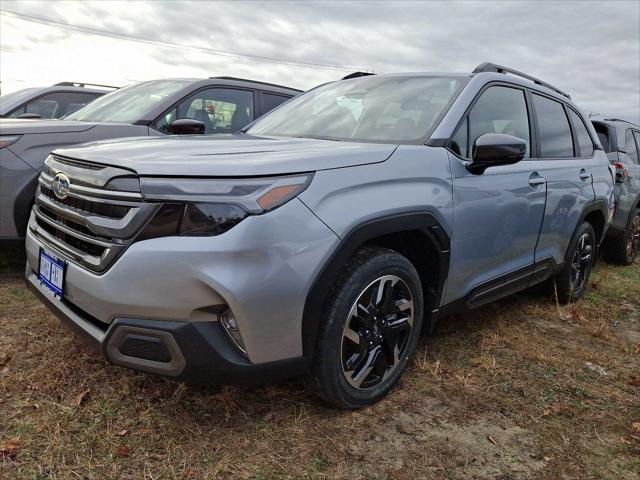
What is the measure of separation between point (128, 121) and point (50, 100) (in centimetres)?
317

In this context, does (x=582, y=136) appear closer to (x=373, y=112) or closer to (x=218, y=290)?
(x=373, y=112)

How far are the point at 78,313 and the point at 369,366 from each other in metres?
1.26

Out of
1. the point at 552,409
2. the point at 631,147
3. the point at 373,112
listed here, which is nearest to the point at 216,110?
the point at 373,112

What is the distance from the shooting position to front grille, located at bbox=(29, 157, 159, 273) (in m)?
1.84

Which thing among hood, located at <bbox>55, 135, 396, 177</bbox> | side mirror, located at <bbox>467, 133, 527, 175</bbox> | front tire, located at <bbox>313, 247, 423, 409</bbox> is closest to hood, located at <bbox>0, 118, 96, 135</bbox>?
hood, located at <bbox>55, 135, 396, 177</bbox>

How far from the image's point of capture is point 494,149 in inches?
100

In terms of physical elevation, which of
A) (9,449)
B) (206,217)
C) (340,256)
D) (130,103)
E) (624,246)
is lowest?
(9,449)

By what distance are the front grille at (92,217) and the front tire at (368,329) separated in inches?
32.2

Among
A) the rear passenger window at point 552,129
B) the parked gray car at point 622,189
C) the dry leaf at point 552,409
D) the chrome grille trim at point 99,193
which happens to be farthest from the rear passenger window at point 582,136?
the chrome grille trim at point 99,193

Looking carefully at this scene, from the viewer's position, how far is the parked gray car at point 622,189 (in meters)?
Result: 5.71

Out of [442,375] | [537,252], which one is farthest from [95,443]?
[537,252]

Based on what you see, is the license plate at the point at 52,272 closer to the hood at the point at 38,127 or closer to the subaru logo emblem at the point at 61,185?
the subaru logo emblem at the point at 61,185

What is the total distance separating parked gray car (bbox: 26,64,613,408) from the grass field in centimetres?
25

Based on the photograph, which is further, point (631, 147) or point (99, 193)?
point (631, 147)
